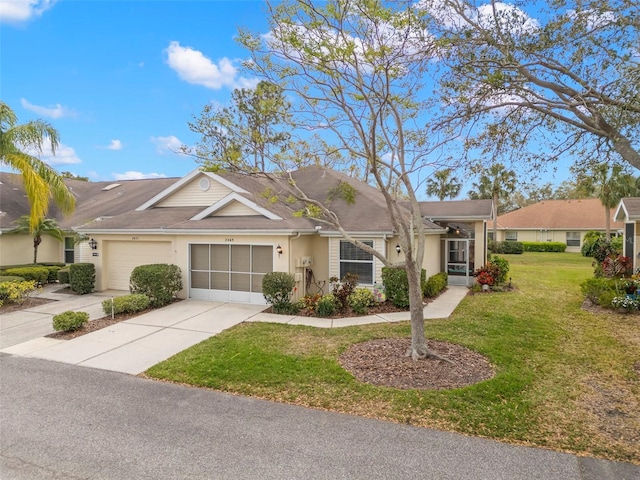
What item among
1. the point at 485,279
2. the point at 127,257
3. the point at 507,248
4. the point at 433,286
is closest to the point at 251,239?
the point at 127,257

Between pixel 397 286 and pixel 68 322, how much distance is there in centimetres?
894

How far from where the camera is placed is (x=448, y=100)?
7.82m

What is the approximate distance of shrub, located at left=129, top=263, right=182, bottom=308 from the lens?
12.2m

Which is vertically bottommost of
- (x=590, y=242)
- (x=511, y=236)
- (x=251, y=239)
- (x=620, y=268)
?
(x=620, y=268)

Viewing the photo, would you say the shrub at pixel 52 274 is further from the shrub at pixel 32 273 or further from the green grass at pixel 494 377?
the green grass at pixel 494 377

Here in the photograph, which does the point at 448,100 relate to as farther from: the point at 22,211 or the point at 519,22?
the point at 22,211

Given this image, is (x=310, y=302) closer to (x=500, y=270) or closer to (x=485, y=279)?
(x=485, y=279)

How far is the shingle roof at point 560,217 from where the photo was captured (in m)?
36.4

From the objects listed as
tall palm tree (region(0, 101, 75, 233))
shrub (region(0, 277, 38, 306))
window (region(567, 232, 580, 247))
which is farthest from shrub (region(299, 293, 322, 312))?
window (region(567, 232, 580, 247))

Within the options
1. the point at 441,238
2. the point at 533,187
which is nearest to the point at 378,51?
the point at 533,187

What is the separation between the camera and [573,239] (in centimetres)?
3712

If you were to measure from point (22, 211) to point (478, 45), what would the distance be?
70.0 feet

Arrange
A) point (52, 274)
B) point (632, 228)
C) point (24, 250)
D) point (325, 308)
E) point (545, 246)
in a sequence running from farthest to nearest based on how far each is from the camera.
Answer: point (545, 246) < point (24, 250) < point (632, 228) < point (52, 274) < point (325, 308)

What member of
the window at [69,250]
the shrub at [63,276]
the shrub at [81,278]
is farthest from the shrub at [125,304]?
the window at [69,250]
